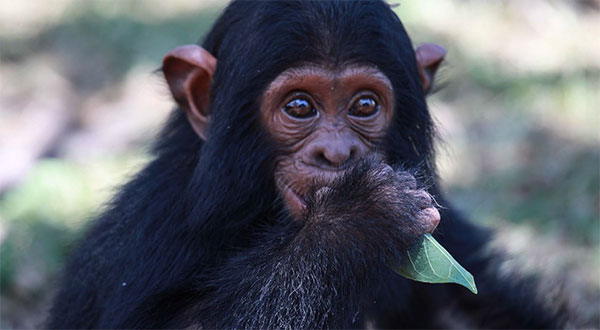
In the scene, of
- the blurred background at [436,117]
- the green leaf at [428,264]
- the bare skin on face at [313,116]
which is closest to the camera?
the green leaf at [428,264]

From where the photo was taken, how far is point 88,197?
796 centimetres

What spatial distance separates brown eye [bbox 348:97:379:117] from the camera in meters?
4.52

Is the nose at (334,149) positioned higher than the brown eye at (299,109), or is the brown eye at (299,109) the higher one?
the brown eye at (299,109)

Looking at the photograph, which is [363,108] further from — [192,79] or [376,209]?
[192,79]

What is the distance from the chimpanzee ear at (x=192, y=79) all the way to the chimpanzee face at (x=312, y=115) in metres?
0.47

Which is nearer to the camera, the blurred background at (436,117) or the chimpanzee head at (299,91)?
the chimpanzee head at (299,91)

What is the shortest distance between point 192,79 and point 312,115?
79 cm

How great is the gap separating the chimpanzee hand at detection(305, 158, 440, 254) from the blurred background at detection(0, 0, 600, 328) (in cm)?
142

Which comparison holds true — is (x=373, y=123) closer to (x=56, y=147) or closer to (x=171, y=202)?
(x=171, y=202)

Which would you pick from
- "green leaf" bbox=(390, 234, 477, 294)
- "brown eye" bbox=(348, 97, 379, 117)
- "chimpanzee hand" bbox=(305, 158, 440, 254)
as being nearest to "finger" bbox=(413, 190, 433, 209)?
"chimpanzee hand" bbox=(305, 158, 440, 254)

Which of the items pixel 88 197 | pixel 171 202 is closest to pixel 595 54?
pixel 88 197

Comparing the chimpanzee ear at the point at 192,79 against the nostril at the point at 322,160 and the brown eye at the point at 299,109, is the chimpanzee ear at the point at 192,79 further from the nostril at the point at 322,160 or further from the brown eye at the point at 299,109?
the nostril at the point at 322,160

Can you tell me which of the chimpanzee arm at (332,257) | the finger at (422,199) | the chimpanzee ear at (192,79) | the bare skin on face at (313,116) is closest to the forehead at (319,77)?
the bare skin on face at (313,116)

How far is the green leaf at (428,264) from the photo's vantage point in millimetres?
3859
